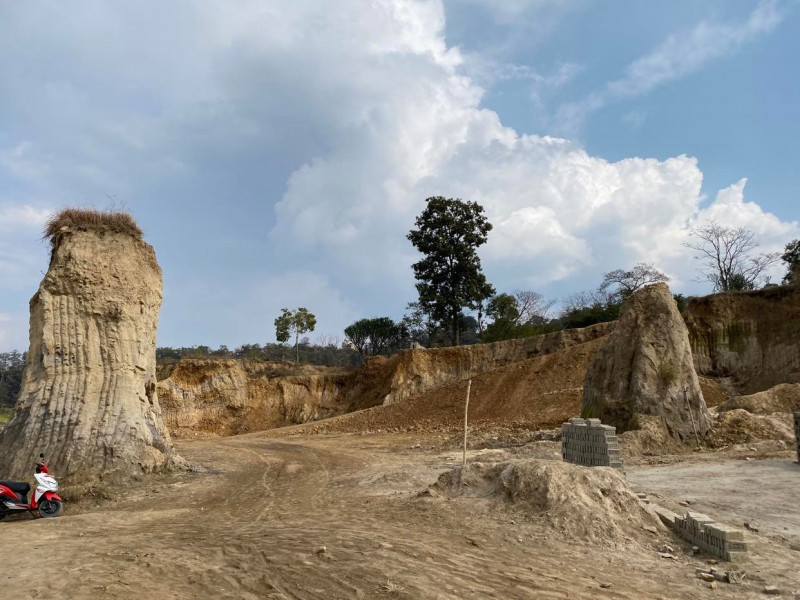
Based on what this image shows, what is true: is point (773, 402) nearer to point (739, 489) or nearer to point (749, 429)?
point (749, 429)

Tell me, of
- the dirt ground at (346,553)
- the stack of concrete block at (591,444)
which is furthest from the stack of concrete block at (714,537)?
the stack of concrete block at (591,444)

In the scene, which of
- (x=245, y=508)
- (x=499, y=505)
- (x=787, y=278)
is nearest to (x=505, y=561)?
(x=499, y=505)

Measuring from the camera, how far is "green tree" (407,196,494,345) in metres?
42.6

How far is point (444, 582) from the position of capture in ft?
16.6

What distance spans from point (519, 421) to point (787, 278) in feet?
90.2

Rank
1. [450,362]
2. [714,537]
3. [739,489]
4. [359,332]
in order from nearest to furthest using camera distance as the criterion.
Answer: [714,537] → [739,489] → [450,362] → [359,332]

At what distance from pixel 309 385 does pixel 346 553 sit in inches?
1426

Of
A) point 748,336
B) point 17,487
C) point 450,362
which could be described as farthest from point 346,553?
point 450,362

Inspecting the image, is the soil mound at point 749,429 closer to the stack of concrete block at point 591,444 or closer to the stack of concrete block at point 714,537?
the stack of concrete block at point 591,444

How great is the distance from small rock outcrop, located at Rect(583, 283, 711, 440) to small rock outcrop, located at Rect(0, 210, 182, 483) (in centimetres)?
1288

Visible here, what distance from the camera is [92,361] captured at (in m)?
12.6

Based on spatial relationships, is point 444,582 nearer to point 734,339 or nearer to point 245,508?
point 245,508

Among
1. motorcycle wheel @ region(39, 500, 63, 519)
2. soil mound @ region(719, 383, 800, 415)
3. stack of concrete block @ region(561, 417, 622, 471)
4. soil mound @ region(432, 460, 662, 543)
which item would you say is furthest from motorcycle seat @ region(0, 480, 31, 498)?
soil mound @ region(719, 383, 800, 415)

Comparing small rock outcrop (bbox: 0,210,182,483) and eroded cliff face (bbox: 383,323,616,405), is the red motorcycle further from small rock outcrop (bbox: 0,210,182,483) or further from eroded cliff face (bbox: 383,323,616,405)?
eroded cliff face (bbox: 383,323,616,405)
